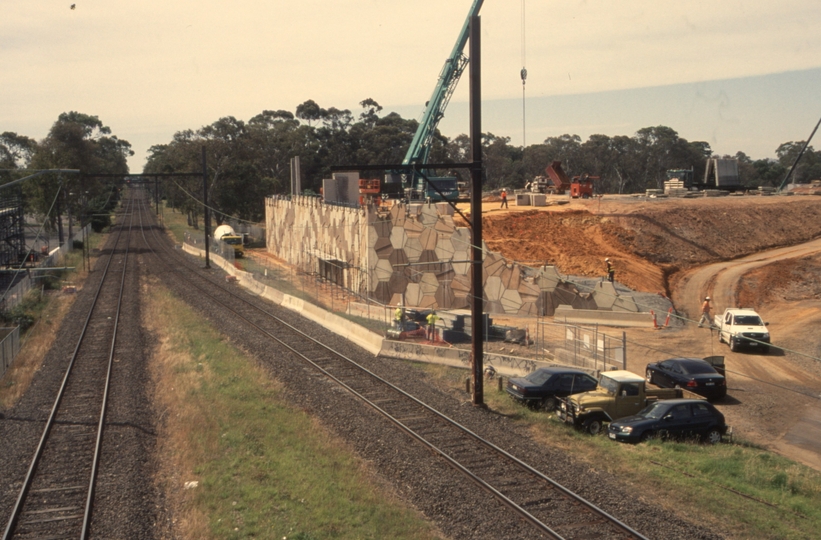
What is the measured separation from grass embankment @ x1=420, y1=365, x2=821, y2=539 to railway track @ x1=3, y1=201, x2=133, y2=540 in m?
9.89

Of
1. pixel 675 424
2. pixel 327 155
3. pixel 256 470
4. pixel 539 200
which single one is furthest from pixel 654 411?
pixel 327 155

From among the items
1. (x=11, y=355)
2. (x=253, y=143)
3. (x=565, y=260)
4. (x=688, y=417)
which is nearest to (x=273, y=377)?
(x=11, y=355)

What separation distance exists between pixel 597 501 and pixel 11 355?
21891 millimetres

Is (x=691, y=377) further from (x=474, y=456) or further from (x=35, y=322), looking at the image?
(x=35, y=322)

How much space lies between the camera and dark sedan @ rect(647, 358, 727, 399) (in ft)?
73.9

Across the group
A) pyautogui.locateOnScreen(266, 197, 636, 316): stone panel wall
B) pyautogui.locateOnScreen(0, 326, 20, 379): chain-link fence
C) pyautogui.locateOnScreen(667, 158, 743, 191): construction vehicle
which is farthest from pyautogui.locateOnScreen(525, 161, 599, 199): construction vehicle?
pyautogui.locateOnScreen(0, 326, 20, 379): chain-link fence

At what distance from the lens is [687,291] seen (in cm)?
4353

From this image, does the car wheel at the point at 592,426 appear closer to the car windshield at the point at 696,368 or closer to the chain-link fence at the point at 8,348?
the car windshield at the point at 696,368

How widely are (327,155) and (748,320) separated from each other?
281 feet

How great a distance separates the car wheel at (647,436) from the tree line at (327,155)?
76922mm

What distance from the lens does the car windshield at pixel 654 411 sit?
1826cm

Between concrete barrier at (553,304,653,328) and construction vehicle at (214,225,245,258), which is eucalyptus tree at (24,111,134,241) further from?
concrete barrier at (553,304,653,328)

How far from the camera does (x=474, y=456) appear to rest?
16.0m

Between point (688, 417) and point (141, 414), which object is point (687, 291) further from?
point (141, 414)
